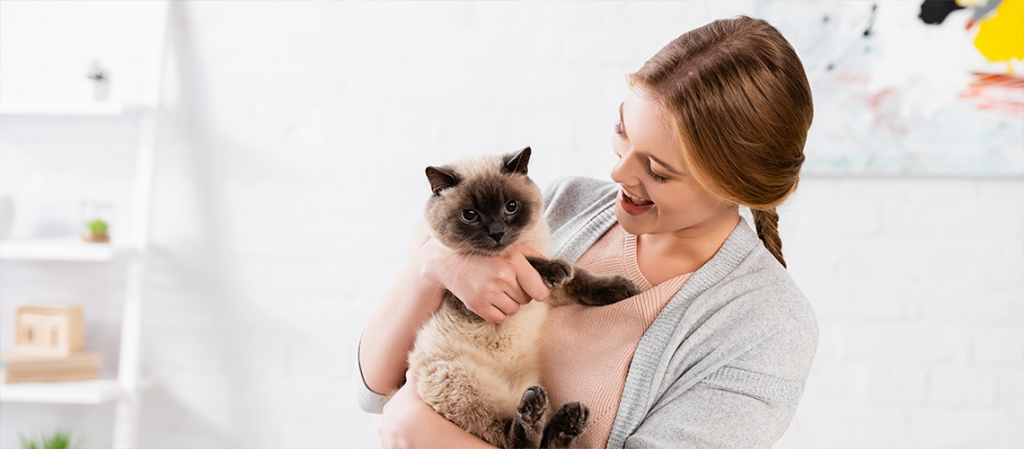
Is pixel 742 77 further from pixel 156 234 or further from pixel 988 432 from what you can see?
pixel 156 234

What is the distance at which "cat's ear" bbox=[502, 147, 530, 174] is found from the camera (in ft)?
4.22

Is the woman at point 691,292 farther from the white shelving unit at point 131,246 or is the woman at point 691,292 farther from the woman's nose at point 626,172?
the white shelving unit at point 131,246

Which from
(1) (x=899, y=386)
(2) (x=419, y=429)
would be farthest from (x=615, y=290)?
(1) (x=899, y=386)

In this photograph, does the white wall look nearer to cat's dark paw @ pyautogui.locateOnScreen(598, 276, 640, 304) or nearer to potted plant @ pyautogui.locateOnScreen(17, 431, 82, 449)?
potted plant @ pyautogui.locateOnScreen(17, 431, 82, 449)

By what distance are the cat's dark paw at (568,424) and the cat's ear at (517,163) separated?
1.58ft

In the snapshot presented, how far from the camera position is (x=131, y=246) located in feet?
6.74

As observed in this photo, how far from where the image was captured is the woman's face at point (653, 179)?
3.75 feet

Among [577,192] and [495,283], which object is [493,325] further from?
[577,192]

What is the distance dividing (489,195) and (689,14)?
112cm

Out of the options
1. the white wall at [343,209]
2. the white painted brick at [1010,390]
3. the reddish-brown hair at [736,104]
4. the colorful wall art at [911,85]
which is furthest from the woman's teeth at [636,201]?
the white painted brick at [1010,390]

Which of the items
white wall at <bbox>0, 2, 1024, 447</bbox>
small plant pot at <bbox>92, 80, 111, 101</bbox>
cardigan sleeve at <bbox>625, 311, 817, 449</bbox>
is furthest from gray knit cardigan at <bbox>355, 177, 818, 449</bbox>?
small plant pot at <bbox>92, 80, 111, 101</bbox>

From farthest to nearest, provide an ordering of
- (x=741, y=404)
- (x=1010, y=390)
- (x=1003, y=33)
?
(x=1010, y=390) < (x=1003, y=33) < (x=741, y=404)

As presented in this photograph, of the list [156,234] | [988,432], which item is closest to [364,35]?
[156,234]

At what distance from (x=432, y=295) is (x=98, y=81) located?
1555 millimetres
